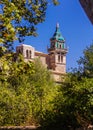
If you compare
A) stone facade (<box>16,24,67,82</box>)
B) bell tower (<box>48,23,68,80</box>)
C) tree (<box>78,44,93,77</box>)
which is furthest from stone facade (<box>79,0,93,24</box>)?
bell tower (<box>48,23,68,80</box>)

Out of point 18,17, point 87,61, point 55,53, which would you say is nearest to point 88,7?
point 18,17

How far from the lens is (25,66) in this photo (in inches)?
425

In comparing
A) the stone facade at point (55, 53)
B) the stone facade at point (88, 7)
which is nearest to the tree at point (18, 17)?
the stone facade at point (88, 7)

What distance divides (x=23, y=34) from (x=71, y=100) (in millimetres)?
3143

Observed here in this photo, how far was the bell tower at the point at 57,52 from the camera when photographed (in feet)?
333

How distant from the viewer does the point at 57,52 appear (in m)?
105

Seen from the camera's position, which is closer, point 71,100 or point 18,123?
point 71,100

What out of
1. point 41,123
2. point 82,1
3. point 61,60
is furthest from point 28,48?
point 82,1

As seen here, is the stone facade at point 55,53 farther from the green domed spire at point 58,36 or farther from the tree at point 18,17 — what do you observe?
the tree at point 18,17

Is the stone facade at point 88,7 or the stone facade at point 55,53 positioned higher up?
the stone facade at point 55,53

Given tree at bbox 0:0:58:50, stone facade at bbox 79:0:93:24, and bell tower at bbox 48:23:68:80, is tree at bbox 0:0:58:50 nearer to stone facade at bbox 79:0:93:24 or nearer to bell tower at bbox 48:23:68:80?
stone facade at bbox 79:0:93:24

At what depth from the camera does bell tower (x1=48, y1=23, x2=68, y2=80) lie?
101m

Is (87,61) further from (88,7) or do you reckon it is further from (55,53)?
(55,53)

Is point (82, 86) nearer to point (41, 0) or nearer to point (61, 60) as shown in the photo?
point (41, 0)
